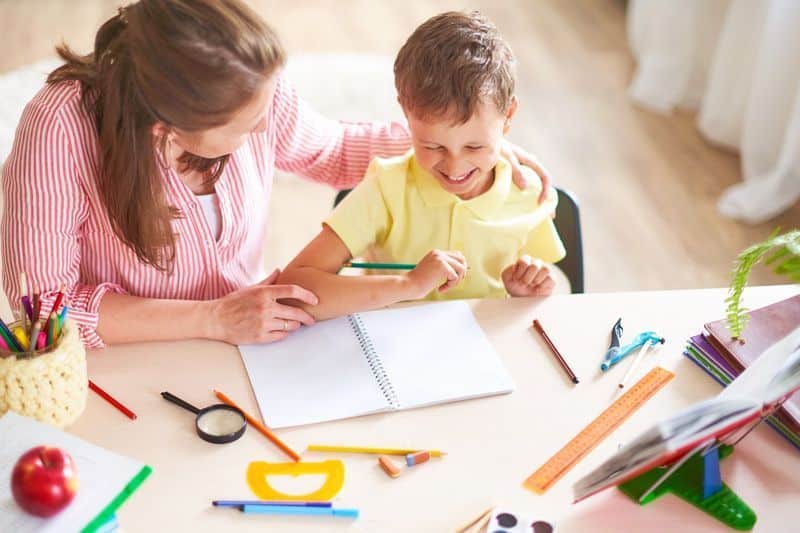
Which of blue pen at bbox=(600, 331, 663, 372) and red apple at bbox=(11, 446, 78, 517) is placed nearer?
red apple at bbox=(11, 446, 78, 517)

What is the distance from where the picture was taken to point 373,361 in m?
1.38

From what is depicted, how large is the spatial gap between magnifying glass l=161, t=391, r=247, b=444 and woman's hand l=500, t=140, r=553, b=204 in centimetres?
64

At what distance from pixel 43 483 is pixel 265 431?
29 centimetres

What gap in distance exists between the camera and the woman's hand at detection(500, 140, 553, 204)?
1616 mm

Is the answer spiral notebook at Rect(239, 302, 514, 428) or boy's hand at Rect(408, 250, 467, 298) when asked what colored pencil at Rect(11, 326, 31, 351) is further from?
boy's hand at Rect(408, 250, 467, 298)

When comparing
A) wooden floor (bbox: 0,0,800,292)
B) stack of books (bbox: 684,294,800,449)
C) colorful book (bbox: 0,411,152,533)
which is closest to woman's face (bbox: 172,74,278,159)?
colorful book (bbox: 0,411,152,533)

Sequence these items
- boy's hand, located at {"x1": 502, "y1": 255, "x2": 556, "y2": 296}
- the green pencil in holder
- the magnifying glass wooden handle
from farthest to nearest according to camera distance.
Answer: boy's hand, located at {"x1": 502, "y1": 255, "x2": 556, "y2": 296}
the magnifying glass wooden handle
the green pencil in holder

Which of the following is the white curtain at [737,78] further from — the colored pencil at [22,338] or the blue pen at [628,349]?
the colored pencil at [22,338]

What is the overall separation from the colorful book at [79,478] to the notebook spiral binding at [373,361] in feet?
1.12

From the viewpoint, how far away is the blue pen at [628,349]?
1.38m

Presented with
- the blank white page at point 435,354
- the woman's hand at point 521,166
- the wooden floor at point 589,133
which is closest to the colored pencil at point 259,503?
the blank white page at point 435,354

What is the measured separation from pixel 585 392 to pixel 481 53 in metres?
0.53

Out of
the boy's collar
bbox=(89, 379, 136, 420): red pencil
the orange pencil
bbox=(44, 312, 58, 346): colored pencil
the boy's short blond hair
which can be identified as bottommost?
bbox=(89, 379, 136, 420): red pencil

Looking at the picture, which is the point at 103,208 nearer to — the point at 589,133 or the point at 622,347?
the point at 622,347
